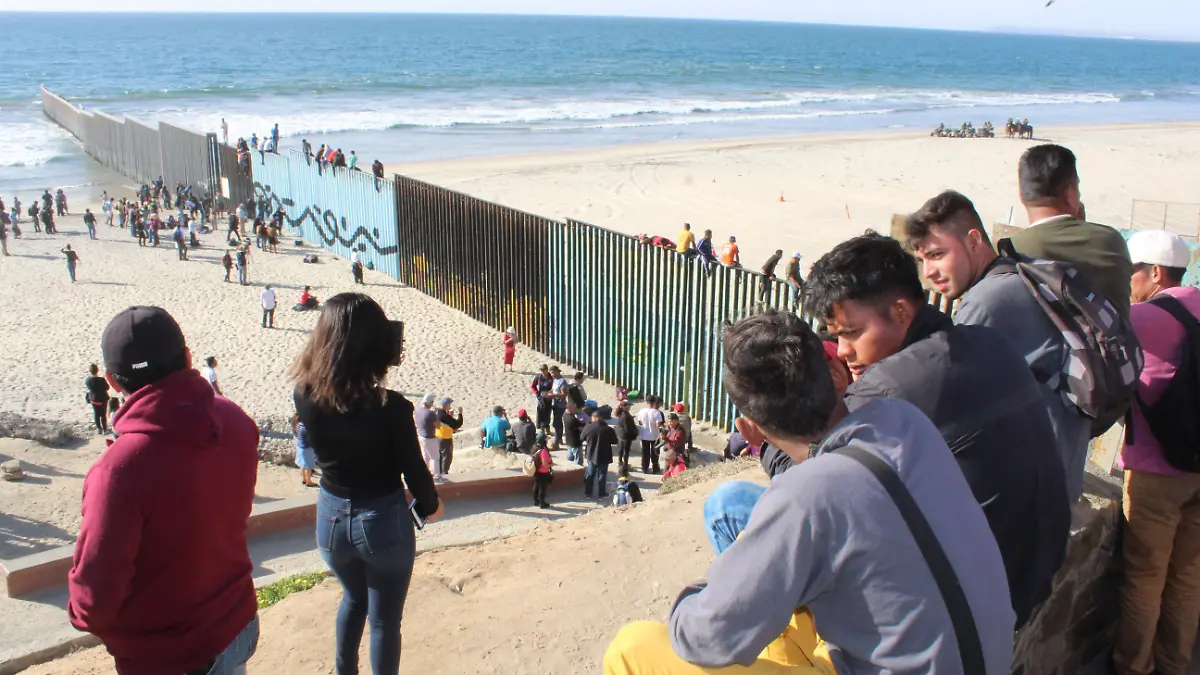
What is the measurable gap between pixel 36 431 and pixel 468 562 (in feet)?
29.5

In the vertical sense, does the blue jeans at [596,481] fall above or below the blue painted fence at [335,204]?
below

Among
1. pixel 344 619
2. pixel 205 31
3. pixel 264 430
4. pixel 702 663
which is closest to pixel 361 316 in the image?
pixel 344 619

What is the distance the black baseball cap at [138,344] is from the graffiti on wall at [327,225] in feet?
61.4

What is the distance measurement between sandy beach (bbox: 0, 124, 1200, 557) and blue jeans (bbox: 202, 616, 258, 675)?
23.0 ft

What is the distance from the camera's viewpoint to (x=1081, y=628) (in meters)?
3.66

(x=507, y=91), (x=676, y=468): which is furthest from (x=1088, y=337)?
(x=507, y=91)

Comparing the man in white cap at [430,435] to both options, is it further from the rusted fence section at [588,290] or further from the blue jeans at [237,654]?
the blue jeans at [237,654]

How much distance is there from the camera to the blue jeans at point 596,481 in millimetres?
9805

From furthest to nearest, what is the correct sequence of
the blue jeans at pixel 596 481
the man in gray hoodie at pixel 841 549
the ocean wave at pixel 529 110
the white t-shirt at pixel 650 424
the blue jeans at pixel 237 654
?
the ocean wave at pixel 529 110 < the white t-shirt at pixel 650 424 < the blue jeans at pixel 596 481 < the blue jeans at pixel 237 654 < the man in gray hoodie at pixel 841 549

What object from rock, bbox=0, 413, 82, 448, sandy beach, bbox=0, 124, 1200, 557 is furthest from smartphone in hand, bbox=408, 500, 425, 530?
rock, bbox=0, 413, 82, 448

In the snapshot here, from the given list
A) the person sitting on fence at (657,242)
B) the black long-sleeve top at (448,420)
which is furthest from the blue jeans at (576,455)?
the person sitting on fence at (657,242)

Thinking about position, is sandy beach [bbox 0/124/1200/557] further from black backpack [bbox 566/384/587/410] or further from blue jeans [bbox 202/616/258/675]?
blue jeans [bbox 202/616/258/675]

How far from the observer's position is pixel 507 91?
72625 millimetres

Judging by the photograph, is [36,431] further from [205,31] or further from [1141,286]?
[205,31]
